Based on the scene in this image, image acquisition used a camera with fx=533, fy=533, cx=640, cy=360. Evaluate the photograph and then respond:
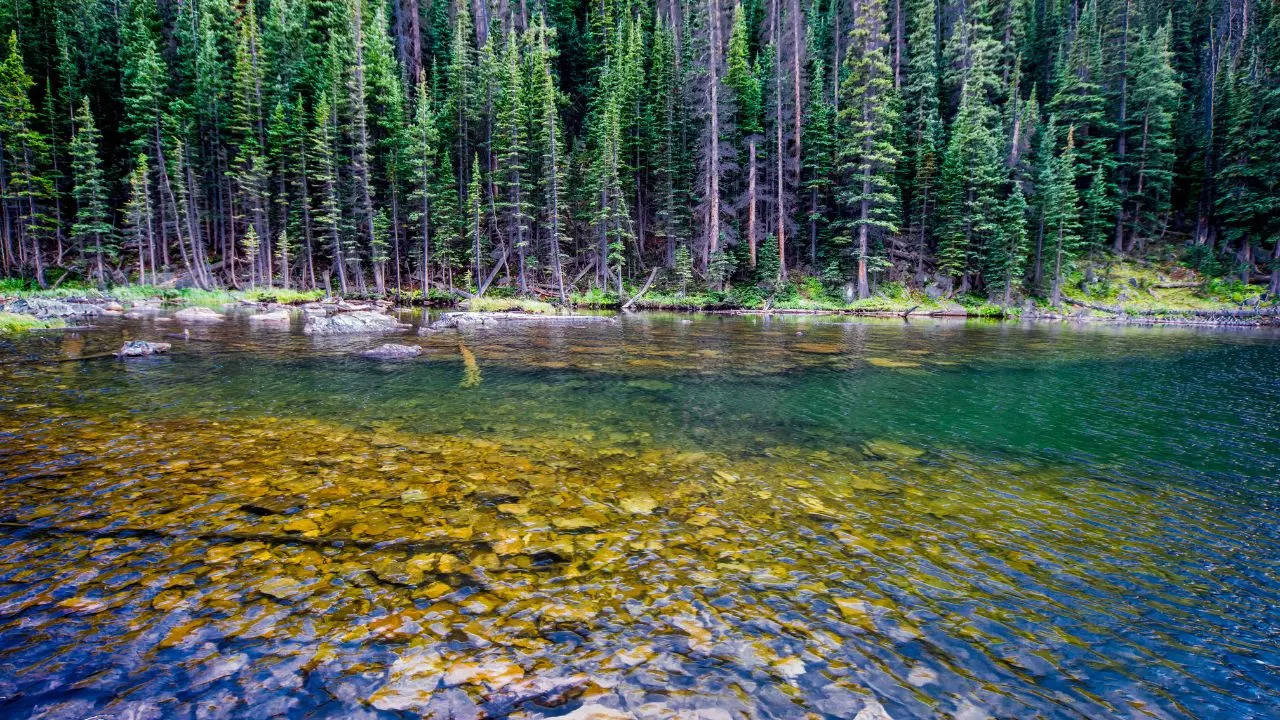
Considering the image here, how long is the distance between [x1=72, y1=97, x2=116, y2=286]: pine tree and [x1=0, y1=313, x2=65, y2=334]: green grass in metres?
26.9

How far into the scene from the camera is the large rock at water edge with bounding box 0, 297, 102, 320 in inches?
1044

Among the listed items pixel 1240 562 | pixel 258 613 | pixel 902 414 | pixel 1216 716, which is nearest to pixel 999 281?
pixel 902 414

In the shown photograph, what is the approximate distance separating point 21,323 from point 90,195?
31.4 metres

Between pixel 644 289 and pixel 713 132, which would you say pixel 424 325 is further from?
pixel 713 132

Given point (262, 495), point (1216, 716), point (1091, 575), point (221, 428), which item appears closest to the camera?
point (1216, 716)

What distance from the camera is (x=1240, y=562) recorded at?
5004 mm

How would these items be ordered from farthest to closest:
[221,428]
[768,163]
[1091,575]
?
[768,163]
[221,428]
[1091,575]

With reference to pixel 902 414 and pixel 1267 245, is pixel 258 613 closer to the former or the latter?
pixel 902 414

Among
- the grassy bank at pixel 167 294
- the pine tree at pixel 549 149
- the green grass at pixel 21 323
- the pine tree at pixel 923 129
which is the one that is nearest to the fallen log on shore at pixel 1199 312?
the pine tree at pixel 923 129

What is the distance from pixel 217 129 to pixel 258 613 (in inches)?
2436

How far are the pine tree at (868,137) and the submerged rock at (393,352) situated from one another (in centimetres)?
3324

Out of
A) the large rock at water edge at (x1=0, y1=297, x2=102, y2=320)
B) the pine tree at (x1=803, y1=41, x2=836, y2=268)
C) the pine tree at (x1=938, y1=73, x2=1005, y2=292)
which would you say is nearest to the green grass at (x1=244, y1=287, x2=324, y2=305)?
the large rock at water edge at (x1=0, y1=297, x2=102, y2=320)

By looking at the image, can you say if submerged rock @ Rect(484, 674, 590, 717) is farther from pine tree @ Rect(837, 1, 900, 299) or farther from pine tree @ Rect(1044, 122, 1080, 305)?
pine tree @ Rect(1044, 122, 1080, 305)

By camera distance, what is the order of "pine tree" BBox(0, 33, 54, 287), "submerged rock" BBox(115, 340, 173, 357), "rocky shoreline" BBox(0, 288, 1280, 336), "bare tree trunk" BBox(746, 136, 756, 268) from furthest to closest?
1. "pine tree" BBox(0, 33, 54, 287)
2. "bare tree trunk" BBox(746, 136, 756, 268)
3. "rocky shoreline" BBox(0, 288, 1280, 336)
4. "submerged rock" BBox(115, 340, 173, 357)
